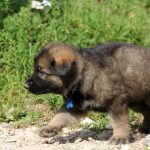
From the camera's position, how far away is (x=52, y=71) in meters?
7.29

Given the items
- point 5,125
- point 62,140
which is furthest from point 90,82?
point 5,125

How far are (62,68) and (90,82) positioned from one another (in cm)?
38

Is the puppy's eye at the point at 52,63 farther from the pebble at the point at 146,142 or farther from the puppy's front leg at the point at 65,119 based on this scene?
the pebble at the point at 146,142

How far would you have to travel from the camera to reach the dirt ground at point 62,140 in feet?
23.9

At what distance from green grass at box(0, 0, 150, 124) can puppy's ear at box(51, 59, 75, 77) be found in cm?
166

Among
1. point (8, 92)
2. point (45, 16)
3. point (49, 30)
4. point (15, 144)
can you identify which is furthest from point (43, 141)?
point (45, 16)

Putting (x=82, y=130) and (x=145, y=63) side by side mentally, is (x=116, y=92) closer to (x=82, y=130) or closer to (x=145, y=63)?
(x=145, y=63)

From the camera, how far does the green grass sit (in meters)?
9.21

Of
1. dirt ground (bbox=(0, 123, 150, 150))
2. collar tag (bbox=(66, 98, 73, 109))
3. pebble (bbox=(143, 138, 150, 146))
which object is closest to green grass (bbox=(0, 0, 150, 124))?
dirt ground (bbox=(0, 123, 150, 150))

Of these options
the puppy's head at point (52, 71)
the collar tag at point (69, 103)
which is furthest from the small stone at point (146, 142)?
the puppy's head at point (52, 71)

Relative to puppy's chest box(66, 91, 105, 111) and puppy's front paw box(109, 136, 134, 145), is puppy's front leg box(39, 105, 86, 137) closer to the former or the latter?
puppy's chest box(66, 91, 105, 111)

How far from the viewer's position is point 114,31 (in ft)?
35.5

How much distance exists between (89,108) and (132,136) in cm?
67

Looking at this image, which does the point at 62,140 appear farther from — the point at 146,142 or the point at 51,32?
the point at 51,32
